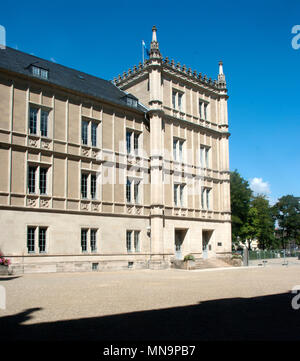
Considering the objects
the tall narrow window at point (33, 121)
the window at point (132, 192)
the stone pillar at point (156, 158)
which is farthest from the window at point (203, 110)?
the tall narrow window at point (33, 121)

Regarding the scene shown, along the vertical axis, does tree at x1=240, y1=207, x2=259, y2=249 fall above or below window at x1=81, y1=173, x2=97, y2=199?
below

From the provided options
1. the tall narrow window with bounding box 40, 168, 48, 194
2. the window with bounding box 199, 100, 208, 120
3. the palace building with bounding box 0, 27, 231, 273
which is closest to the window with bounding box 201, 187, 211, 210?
the palace building with bounding box 0, 27, 231, 273

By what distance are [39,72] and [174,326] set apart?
2510 cm

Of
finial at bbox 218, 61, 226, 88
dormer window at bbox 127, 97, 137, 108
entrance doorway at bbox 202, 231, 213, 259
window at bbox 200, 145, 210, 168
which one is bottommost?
entrance doorway at bbox 202, 231, 213, 259

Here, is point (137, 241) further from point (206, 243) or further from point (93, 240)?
point (206, 243)

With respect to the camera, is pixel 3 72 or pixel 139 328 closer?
pixel 139 328

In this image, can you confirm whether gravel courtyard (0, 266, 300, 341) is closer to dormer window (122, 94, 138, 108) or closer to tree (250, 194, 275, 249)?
dormer window (122, 94, 138, 108)

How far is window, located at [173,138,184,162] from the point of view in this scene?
38.0 meters

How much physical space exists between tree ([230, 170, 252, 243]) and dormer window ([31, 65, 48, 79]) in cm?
3689

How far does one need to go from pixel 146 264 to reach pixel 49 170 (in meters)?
11.8

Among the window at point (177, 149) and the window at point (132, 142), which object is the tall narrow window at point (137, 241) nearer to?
the window at point (132, 142)

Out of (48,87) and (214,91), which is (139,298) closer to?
(48,87)
